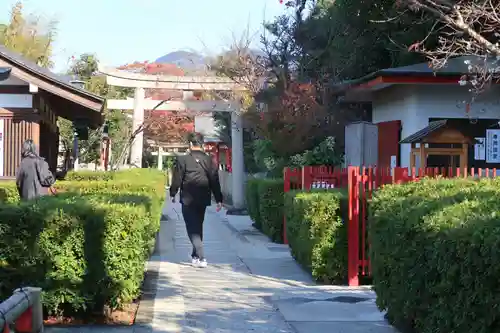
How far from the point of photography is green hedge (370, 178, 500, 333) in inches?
164

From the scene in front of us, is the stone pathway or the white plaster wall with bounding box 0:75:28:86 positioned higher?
the white plaster wall with bounding box 0:75:28:86

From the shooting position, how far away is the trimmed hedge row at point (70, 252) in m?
6.72

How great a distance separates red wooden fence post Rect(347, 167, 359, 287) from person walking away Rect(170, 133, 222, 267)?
2622 millimetres

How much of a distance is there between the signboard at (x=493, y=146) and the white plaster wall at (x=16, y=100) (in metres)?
8.72

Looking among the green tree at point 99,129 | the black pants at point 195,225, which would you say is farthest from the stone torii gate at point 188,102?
the black pants at point 195,225

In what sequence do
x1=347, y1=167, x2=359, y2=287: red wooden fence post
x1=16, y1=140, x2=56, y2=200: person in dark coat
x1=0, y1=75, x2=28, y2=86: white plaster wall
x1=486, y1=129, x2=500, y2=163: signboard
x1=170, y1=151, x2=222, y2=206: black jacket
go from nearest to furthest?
x1=347, y1=167, x2=359, y2=287: red wooden fence post → x1=170, y1=151, x2=222, y2=206: black jacket → x1=16, y1=140, x2=56, y2=200: person in dark coat → x1=486, y1=129, x2=500, y2=163: signboard → x1=0, y1=75, x2=28, y2=86: white plaster wall

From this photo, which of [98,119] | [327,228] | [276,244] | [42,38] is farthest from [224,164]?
[327,228]

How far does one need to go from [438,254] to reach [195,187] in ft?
23.1

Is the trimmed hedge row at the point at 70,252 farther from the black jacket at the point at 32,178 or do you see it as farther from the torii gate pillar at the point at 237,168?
the torii gate pillar at the point at 237,168

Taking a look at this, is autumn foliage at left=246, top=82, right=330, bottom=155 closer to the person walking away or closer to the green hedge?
the person walking away

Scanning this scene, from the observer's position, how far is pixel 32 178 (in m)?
11.8

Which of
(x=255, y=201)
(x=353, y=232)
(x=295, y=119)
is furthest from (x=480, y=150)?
(x=255, y=201)

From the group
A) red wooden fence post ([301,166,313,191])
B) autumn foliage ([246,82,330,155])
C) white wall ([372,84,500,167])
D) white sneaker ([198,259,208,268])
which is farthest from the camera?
autumn foliage ([246,82,330,155])

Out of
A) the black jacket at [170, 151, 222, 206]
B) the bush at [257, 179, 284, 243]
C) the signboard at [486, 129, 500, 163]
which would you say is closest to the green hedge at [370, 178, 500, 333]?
the black jacket at [170, 151, 222, 206]
